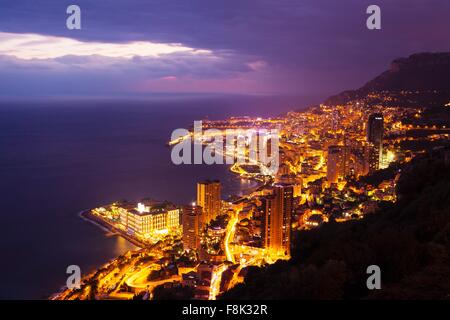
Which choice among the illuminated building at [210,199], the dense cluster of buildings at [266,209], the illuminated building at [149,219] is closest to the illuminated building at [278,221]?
the dense cluster of buildings at [266,209]

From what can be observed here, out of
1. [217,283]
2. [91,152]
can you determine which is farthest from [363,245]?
[91,152]

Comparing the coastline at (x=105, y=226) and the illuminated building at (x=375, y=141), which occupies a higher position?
the illuminated building at (x=375, y=141)

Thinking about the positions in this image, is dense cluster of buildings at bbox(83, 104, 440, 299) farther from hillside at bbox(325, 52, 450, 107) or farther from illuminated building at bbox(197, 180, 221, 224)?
hillside at bbox(325, 52, 450, 107)

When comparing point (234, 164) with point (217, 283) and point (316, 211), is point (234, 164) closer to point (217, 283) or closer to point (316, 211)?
point (316, 211)

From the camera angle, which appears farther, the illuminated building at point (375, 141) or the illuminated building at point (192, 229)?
the illuminated building at point (375, 141)

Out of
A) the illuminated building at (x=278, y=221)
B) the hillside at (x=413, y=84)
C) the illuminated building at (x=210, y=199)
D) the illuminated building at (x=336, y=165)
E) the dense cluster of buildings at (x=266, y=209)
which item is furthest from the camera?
the hillside at (x=413, y=84)

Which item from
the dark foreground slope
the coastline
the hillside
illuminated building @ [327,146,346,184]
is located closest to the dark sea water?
the coastline

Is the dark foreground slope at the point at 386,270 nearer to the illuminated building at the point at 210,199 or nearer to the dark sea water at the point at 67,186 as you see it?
the dark sea water at the point at 67,186
